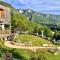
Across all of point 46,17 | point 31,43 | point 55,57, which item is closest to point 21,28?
point 31,43

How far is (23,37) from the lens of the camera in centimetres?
3406

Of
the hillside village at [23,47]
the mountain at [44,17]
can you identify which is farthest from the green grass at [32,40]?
the mountain at [44,17]

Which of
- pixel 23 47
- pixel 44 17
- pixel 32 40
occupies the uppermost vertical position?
pixel 44 17

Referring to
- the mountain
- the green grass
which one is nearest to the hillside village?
the green grass

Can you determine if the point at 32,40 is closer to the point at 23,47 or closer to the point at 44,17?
the point at 23,47

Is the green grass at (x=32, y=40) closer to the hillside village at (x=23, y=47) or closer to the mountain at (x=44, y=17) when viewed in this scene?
the hillside village at (x=23, y=47)

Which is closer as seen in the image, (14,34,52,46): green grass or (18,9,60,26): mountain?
(14,34,52,46): green grass

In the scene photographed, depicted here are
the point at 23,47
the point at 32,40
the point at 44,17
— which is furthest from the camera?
the point at 44,17

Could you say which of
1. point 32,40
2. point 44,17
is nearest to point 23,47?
point 32,40

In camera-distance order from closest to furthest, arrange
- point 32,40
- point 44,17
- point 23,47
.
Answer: point 23,47 < point 32,40 < point 44,17

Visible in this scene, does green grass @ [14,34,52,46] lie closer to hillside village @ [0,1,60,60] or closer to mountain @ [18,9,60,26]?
hillside village @ [0,1,60,60]

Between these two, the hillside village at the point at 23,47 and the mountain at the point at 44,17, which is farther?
the mountain at the point at 44,17

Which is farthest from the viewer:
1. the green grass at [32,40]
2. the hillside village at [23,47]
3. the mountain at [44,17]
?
the mountain at [44,17]

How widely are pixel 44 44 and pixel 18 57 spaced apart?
6275 millimetres
